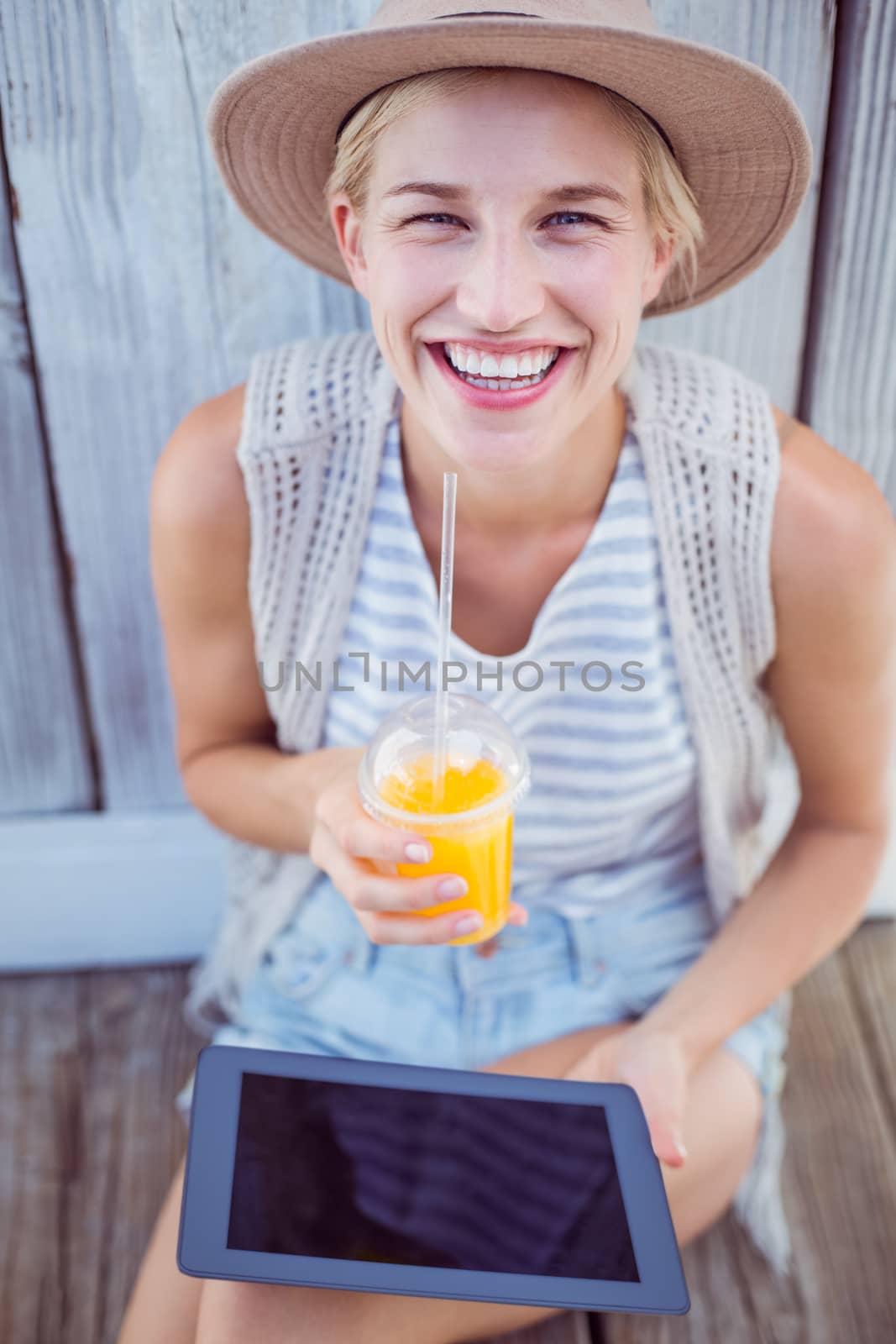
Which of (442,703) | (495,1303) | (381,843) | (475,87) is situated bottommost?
(495,1303)

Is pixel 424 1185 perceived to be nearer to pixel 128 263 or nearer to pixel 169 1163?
pixel 169 1163

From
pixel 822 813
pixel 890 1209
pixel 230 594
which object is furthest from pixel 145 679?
pixel 890 1209

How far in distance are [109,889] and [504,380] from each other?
3.67 ft

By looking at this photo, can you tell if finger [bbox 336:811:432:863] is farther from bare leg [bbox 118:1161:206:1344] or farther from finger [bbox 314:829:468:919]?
bare leg [bbox 118:1161:206:1344]

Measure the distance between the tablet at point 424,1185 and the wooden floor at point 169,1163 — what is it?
45cm

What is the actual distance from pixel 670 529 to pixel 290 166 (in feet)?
1.74

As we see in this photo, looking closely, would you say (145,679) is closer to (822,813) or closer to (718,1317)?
(822,813)

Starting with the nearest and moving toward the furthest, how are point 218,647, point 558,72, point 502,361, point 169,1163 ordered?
point 558,72 < point 502,361 < point 218,647 < point 169,1163

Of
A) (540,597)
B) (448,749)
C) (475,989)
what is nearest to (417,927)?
(448,749)

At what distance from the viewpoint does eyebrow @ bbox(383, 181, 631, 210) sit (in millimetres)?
1029

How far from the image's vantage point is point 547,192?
1.02m

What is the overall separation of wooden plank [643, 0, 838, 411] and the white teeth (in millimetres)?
402

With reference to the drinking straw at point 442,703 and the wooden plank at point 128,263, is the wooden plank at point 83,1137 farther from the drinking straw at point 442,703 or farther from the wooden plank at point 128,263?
the drinking straw at point 442,703

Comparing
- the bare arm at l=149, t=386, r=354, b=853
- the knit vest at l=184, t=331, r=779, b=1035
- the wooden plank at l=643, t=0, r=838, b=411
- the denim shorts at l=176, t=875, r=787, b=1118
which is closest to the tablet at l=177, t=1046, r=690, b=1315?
the denim shorts at l=176, t=875, r=787, b=1118
